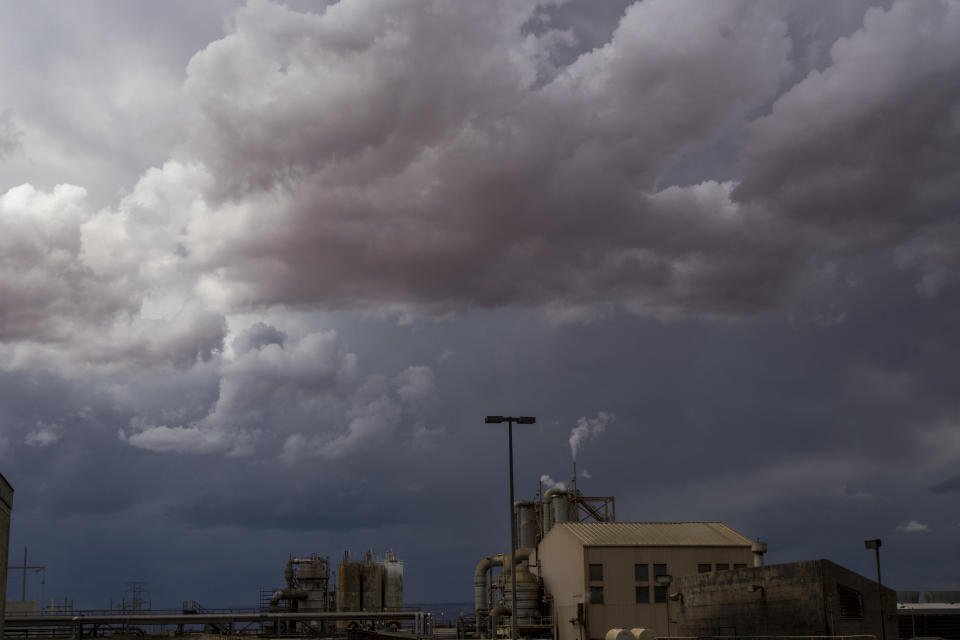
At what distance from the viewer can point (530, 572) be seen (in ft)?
265

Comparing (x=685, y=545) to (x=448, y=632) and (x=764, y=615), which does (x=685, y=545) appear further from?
(x=448, y=632)

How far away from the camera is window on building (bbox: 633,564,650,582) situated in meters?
72.4

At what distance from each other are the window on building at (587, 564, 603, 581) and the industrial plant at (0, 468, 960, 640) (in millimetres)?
77

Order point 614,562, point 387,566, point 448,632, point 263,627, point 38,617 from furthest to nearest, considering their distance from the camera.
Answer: point 387,566, point 263,627, point 448,632, point 38,617, point 614,562

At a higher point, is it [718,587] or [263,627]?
[718,587]

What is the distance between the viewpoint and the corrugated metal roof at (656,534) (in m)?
73.6

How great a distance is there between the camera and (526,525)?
3698 inches

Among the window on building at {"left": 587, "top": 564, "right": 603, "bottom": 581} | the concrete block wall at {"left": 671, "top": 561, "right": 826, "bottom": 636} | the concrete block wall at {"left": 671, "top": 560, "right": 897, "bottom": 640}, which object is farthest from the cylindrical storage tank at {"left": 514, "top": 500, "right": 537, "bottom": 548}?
the concrete block wall at {"left": 671, "top": 560, "right": 897, "bottom": 640}

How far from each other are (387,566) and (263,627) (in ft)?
53.4

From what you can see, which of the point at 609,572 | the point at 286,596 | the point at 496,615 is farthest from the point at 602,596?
the point at 286,596

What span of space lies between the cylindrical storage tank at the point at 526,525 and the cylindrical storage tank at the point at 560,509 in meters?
4.73

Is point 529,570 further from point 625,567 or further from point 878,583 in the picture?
point 878,583

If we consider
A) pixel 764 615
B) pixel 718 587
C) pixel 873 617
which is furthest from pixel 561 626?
pixel 873 617

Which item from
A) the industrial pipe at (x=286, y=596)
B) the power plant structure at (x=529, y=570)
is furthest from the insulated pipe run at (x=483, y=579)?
the industrial pipe at (x=286, y=596)
